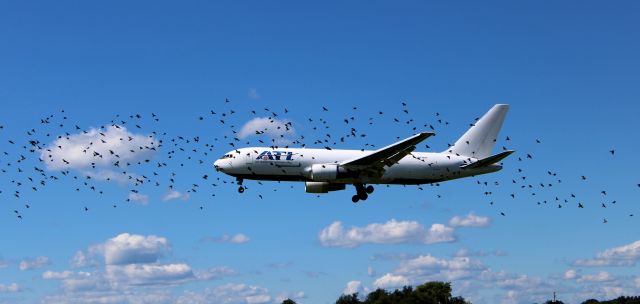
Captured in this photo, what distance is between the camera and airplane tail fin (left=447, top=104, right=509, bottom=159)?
304 feet

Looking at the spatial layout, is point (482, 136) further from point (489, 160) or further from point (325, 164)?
point (325, 164)

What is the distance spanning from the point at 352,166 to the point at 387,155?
4.22 m

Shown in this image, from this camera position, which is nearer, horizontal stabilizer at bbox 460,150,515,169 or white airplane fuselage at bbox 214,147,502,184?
horizontal stabilizer at bbox 460,150,515,169

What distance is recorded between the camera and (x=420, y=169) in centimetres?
8719

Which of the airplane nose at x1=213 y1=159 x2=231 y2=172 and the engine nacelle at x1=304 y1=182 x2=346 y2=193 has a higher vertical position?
the airplane nose at x1=213 y1=159 x2=231 y2=172

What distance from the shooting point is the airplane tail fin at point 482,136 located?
92750 millimetres

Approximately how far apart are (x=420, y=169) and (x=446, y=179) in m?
3.56

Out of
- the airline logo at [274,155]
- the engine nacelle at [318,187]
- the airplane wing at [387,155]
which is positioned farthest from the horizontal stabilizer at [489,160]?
the airline logo at [274,155]

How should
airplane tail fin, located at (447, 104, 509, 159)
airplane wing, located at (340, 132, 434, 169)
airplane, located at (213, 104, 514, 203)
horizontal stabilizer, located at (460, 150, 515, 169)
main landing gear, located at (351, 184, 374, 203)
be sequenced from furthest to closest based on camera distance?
airplane tail fin, located at (447, 104, 509, 159) → main landing gear, located at (351, 184, 374, 203) → airplane, located at (213, 104, 514, 203) → horizontal stabilizer, located at (460, 150, 515, 169) → airplane wing, located at (340, 132, 434, 169)

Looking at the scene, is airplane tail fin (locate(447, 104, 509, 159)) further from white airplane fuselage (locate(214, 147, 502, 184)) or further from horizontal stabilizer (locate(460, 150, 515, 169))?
horizontal stabilizer (locate(460, 150, 515, 169))

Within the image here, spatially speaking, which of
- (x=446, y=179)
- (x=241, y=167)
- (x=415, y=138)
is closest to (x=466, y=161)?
(x=446, y=179)

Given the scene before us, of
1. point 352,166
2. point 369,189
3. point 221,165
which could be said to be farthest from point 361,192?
point 221,165

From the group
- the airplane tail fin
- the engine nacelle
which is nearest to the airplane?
the engine nacelle

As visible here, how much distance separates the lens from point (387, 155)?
265 ft
